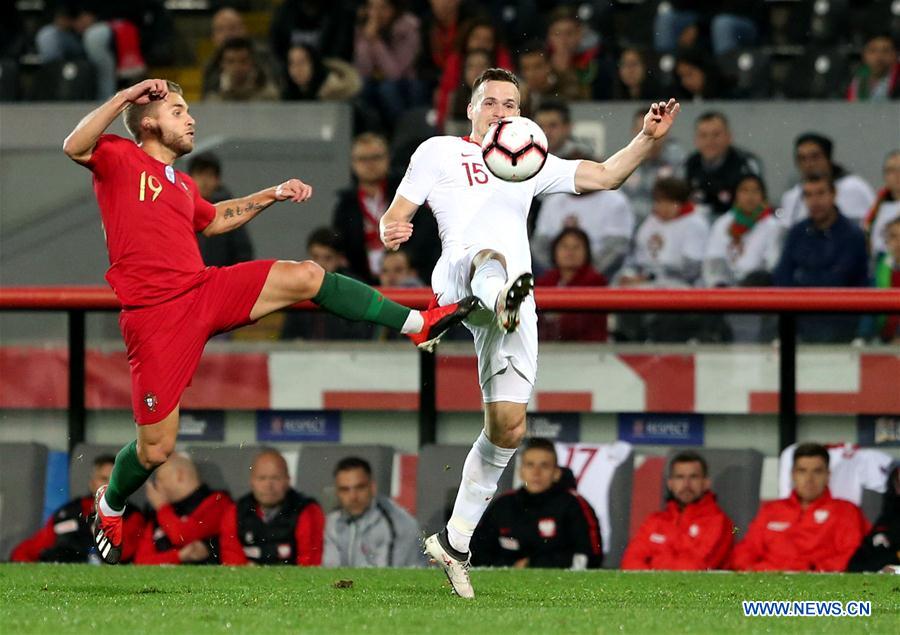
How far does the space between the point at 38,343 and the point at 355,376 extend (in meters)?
1.64

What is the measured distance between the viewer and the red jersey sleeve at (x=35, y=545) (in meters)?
8.23

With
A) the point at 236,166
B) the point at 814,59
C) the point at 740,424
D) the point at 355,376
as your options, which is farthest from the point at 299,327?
the point at 814,59

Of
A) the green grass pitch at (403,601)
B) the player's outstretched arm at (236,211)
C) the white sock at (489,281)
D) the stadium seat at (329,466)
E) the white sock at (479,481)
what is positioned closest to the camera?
the green grass pitch at (403,601)

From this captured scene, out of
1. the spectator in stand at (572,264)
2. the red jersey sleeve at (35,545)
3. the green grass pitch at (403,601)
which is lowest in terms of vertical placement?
the red jersey sleeve at (35,545)

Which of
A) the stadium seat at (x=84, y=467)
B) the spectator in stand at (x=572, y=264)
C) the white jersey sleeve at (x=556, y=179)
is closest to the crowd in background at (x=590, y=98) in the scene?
the spectator in stand at (x=572, y=264)

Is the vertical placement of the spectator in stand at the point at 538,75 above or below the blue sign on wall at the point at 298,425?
above

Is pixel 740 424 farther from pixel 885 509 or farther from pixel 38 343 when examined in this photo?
pixel 38 343

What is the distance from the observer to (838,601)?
6430 mm

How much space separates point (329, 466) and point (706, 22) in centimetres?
587

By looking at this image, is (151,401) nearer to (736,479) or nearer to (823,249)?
(736,479)

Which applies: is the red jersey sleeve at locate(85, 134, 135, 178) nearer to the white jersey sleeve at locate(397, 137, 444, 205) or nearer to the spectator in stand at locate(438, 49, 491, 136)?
the white jersey sleeve at locate(397, 137, 444, 205)

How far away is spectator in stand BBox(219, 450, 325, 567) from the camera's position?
8.06 metres

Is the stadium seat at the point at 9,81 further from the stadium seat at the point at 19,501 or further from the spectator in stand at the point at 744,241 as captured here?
the spectator in stand at the point at 744,241

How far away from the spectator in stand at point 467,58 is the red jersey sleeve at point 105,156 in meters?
5.14
